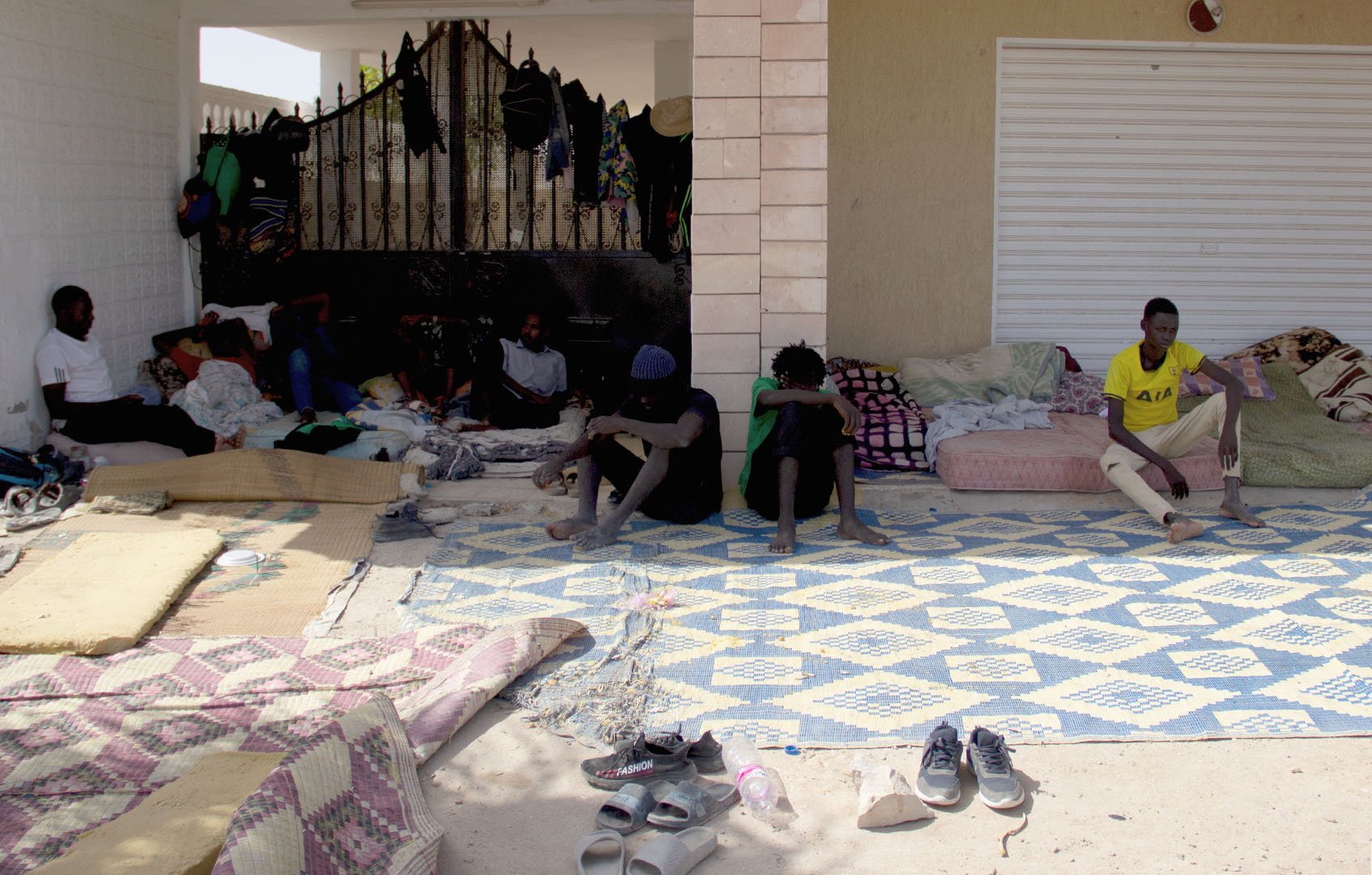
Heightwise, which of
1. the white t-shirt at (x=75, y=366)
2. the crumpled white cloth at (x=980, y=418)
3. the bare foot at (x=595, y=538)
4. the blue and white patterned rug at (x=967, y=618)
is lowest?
the blue and white patterned rug at (x=967, y=618)

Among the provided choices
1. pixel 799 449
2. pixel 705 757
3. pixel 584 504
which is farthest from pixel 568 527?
pixel 705 757

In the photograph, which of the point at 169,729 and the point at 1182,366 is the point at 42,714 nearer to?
the point at 169,729

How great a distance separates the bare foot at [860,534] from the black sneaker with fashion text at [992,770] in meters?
2.24

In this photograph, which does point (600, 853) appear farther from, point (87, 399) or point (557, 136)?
point (557, 136)

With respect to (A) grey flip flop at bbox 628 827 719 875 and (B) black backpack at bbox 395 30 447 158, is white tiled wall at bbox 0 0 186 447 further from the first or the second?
(A) grey flip flop at bbox 628 827 719 875

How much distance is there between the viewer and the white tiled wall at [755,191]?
6801 millimetres

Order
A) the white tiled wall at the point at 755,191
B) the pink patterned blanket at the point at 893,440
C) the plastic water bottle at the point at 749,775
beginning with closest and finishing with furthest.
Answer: the plastic water bottle at the point at 749,775
the white tiled wall at the point at 755,191
the pink patterned blanket at the point at 893,440

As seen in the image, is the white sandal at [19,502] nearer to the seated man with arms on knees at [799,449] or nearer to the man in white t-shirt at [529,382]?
the man in white t-shirt at [529,382]

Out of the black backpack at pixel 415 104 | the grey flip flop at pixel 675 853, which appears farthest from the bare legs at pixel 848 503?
the black backpack at pixel 415 104

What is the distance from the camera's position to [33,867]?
3.19 m

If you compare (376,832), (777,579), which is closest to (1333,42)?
(777,579)

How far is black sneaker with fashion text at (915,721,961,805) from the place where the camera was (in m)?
3.57

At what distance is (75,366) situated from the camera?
25.4 ft

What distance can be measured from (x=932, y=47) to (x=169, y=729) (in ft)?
22.1
